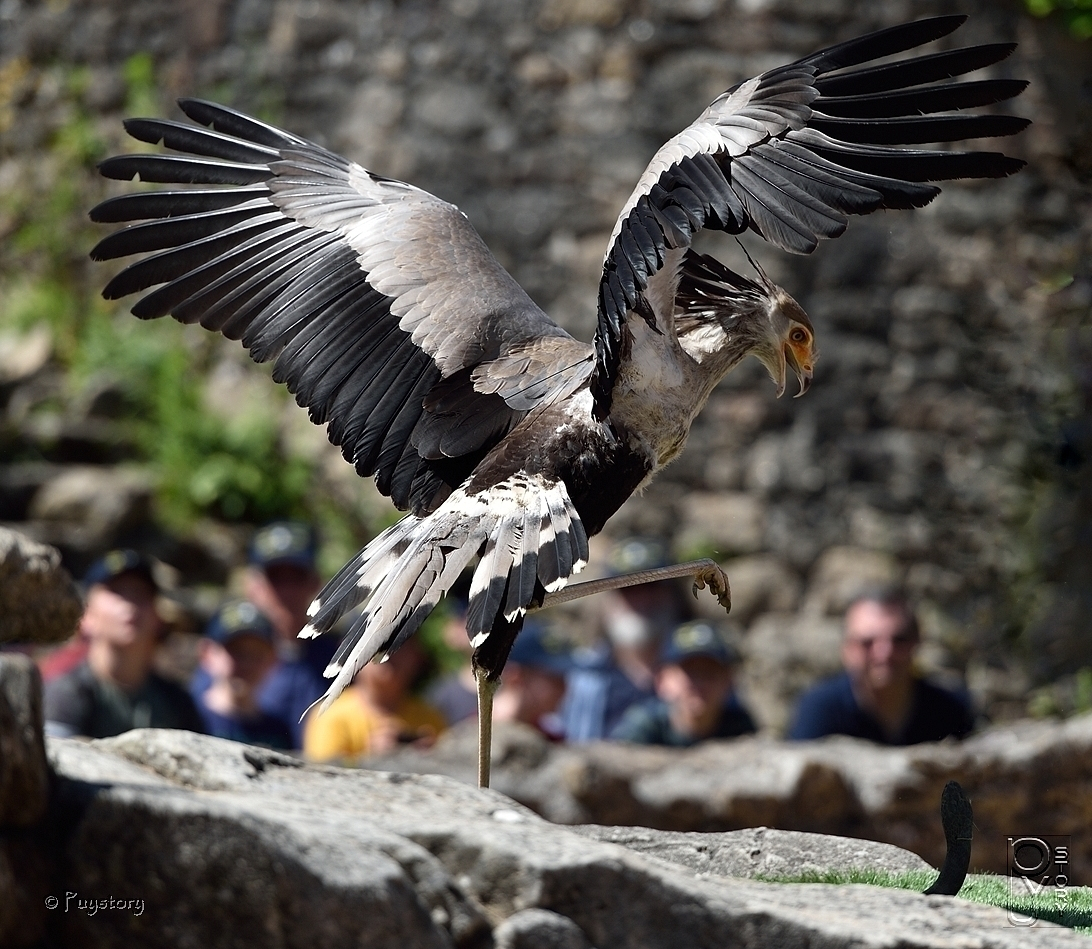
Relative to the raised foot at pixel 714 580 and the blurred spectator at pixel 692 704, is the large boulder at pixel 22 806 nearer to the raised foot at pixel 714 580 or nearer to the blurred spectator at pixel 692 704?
the raised foot at pixel 714 580

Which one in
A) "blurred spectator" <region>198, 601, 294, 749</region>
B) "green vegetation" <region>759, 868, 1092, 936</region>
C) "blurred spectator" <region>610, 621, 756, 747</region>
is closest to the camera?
"green vegetation" <region>759, 868, 1092, 936</region>

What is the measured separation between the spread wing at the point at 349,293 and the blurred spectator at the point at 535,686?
2584mm

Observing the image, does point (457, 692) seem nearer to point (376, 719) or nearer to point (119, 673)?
point (376, 719)

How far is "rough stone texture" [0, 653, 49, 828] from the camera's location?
2852 mm

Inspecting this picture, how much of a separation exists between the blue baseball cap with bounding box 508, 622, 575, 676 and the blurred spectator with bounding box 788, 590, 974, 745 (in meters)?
1.21

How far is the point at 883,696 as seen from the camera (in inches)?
303

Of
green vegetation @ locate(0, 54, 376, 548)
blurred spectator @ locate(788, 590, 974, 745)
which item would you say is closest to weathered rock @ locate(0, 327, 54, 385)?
green vegetation @ locate(0, 54, 376, 548)

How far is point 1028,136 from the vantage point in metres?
9.73

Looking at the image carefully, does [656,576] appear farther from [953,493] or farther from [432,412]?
[953,493]

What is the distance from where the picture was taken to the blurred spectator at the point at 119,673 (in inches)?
265

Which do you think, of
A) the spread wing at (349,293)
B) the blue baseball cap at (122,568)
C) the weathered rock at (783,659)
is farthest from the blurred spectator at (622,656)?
the spread wing at (349,293)

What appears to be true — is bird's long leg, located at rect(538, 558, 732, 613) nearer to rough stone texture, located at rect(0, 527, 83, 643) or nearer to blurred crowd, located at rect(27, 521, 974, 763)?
rough stone texture, located at rect(0, 527, 83, 643)

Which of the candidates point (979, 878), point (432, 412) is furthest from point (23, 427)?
point (979, 878)

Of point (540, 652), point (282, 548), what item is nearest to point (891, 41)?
point (540, 652)
